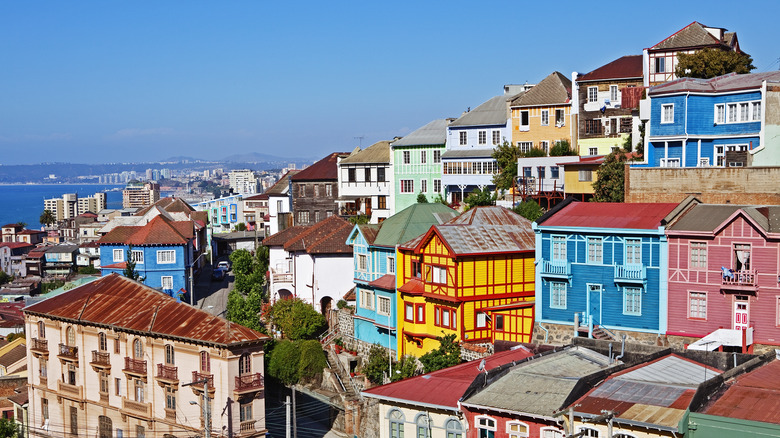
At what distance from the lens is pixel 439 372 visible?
1346 inches

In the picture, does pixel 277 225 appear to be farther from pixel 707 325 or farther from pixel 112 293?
pixel 707 325

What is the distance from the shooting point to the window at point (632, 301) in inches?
1519

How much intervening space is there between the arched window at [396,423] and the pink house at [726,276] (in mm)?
12313

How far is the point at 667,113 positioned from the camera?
46438 millimetres

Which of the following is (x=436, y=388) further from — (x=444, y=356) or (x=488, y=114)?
(x=488, y=114)

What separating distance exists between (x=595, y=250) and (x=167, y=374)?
20.7 metres

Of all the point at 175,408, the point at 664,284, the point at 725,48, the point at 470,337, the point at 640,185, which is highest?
the point at 725,48

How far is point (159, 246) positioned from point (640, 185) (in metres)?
43.9

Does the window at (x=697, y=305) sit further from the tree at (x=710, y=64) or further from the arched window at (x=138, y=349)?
the arched window at (x=138, y=349)

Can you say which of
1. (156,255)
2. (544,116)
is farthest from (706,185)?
(156,255)

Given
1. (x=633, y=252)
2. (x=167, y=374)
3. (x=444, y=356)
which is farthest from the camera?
(x=167, y=374)

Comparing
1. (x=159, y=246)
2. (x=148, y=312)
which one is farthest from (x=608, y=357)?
(x=159, y=246)

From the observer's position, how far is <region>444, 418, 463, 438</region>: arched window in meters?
30.2

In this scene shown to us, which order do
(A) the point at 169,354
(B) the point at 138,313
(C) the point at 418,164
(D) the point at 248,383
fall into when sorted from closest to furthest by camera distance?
(D) the point at 248,383 < (A) the point at 169,354 < (B) the point at 138,313 < (C) the point at 418,164
